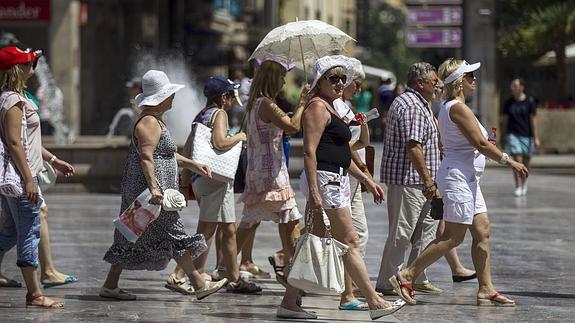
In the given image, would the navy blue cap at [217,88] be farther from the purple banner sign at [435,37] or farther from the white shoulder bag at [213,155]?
the purple banner sign at [435,37]

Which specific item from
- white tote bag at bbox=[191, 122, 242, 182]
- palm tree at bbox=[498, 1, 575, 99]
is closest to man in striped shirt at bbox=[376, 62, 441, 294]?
white tote bag at bbox=[191, 122, 242, 182]

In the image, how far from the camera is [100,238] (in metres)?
15.4

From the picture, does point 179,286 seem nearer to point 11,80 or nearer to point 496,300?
point 11,80

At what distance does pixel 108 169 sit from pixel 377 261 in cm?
915

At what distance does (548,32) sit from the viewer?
34.0 m

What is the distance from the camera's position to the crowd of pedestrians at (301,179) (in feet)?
32.0

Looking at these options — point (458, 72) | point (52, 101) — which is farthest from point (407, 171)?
point (52, 101)

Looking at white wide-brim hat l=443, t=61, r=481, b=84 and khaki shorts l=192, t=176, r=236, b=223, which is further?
khaki shorts l=192, t=176, r=236, b=223

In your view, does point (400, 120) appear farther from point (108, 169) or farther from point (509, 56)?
point (509, 56)

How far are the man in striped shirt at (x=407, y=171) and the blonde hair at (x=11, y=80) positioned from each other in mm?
2639

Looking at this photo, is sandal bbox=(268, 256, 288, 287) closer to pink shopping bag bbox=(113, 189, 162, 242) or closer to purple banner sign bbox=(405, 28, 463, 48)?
pink shopping bag bbox=(113, 189, 162, 242)

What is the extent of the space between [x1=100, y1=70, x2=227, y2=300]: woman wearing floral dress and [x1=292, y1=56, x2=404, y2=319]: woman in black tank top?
1.01 metres

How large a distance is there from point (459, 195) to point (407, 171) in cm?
76

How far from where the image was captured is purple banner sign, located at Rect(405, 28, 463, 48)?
3497 cm
